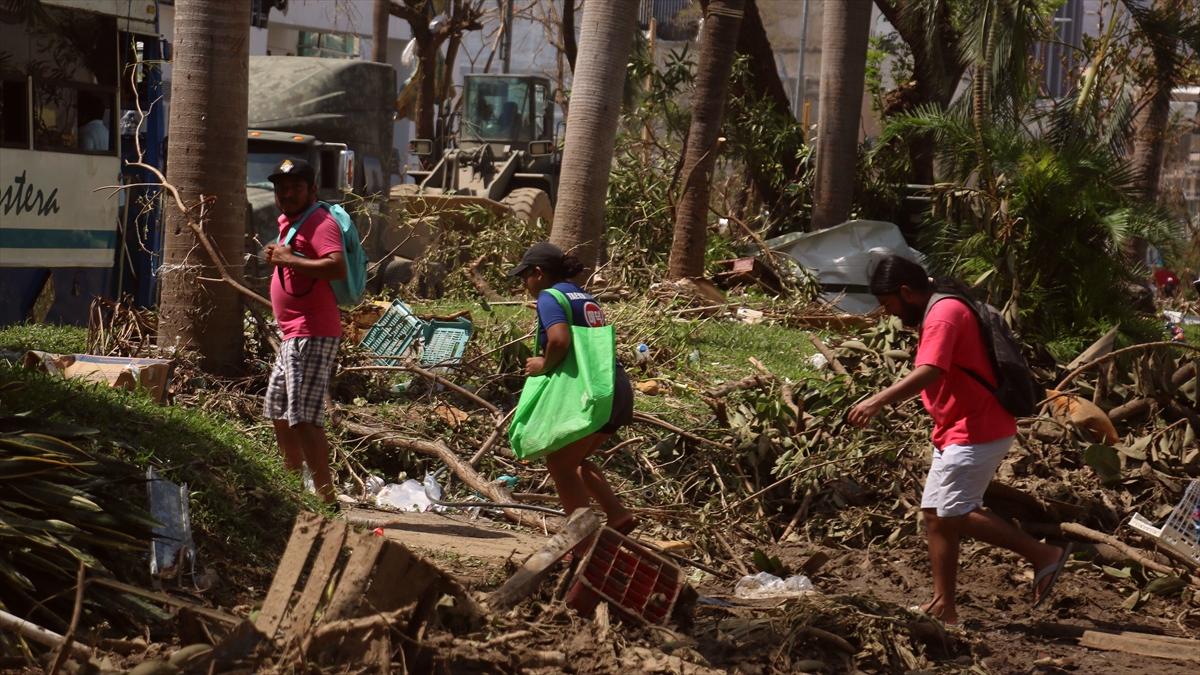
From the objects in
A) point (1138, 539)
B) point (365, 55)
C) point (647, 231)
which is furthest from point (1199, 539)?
point (365, 55)

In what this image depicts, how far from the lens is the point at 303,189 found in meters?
7.32

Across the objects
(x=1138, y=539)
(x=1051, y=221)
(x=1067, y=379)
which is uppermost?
(x=1051, y=221)

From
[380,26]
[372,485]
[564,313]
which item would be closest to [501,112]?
[380,26]

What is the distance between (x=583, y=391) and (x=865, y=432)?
110 inches

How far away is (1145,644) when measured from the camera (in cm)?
648

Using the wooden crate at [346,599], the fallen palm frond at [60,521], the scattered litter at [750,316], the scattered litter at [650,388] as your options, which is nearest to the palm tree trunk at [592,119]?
the scattered litter at [650,388]

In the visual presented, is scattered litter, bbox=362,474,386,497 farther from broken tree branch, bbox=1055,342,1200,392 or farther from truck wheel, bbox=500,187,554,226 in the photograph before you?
truck wheel, bbox=500,187,554,226

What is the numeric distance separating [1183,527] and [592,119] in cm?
593

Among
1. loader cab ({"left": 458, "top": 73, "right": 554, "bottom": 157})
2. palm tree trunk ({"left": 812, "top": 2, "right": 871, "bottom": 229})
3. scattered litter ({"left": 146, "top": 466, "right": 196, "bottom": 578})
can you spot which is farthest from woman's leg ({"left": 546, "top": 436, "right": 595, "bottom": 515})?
loader cab ({"left": 458, "top": 73, "right": 554, "bottom": 157})

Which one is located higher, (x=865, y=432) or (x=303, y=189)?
(x=303, y=189)

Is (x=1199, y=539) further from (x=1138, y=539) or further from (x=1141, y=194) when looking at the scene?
(x=1141, y=194)

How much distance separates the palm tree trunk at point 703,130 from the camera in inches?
550

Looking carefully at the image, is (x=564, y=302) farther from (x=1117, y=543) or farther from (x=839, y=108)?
(x=839, y=108)

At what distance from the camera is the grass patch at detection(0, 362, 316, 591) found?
596 cm
